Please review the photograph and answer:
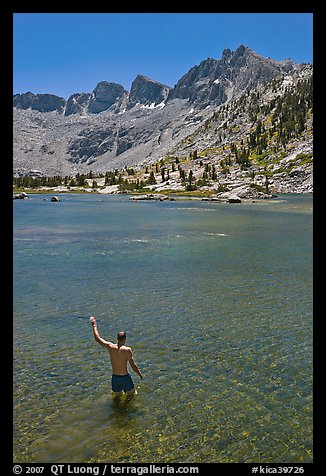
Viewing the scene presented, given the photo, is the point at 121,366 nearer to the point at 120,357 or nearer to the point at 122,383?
the point at 120,357

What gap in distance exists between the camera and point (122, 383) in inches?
655

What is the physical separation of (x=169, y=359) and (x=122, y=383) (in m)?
3.91

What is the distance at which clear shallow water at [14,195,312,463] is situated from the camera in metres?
13.8

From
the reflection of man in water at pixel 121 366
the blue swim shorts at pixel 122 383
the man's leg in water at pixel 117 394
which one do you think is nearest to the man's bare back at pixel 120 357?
the reflection of man in water at pixel 121 366

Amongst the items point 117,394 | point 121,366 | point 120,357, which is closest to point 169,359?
point 117,394

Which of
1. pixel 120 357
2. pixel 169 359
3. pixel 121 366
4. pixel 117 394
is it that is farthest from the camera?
pixel 169 359

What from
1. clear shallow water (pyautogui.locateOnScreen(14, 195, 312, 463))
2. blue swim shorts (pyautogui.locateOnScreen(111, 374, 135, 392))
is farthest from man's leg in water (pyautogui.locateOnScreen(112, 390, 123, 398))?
clear shallow water (pyautogui.locateOnScreen(14, 195, 312, 463))

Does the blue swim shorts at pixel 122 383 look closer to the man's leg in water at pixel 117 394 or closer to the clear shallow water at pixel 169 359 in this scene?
the man's leg in water at pixel 117 394

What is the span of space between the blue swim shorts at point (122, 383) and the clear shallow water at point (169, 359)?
1.59 ft

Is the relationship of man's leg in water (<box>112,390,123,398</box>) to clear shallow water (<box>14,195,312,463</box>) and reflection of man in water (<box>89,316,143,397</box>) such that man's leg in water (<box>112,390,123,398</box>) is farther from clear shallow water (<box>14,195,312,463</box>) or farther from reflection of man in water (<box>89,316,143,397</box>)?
clear shallow water (<box>14,195,312,463</box>)

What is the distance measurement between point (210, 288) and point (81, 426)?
65.5ft

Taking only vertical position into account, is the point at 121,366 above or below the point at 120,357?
below

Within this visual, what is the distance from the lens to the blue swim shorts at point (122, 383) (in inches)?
656
